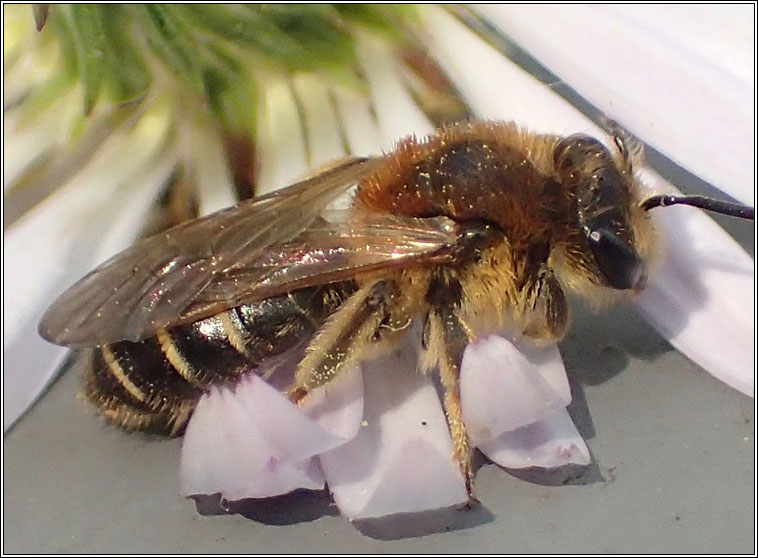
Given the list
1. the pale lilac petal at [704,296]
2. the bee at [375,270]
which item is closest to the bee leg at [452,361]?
the bee at [375,270]

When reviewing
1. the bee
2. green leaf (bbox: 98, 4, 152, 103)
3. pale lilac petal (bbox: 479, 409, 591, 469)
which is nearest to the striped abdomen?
the bee

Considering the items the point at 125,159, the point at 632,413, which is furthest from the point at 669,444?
the point at 125,159

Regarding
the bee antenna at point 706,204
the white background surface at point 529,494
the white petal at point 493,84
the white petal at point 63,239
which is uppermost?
the bee antenna at point 706,204

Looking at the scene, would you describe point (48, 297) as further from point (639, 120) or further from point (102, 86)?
point (639, 120)

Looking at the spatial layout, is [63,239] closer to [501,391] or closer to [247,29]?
[247,29]

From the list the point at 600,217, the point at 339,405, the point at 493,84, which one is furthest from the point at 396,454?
the point at 493,84

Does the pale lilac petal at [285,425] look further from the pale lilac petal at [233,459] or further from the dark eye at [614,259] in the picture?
the dark eye at [614,259]

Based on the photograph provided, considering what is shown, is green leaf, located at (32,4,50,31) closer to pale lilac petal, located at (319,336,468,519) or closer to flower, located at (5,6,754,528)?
flower, located at (5,6,754,528)
